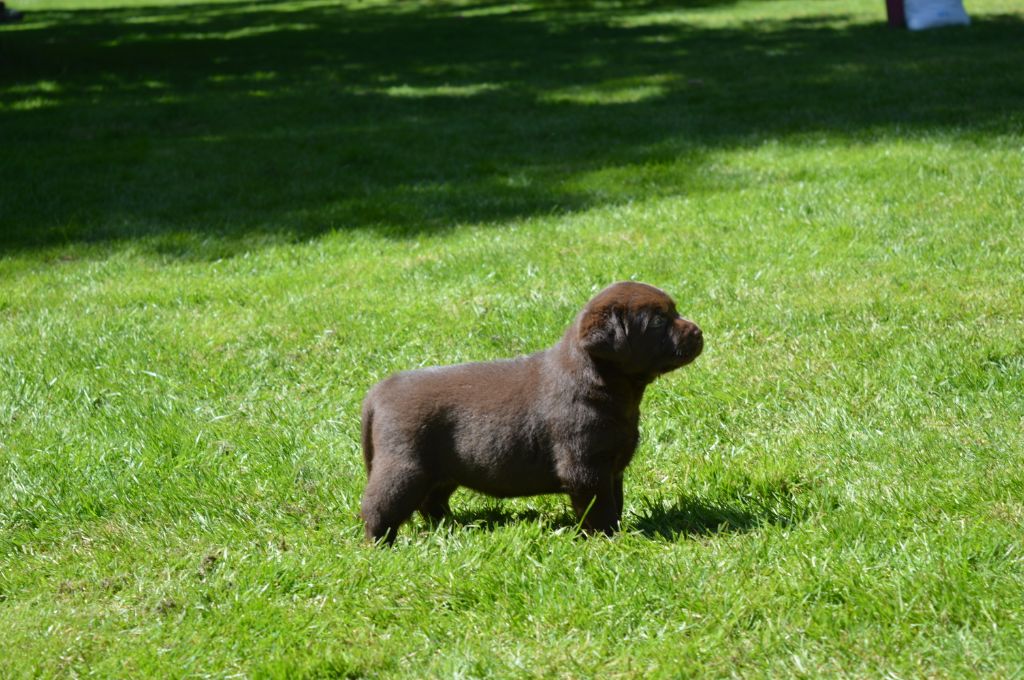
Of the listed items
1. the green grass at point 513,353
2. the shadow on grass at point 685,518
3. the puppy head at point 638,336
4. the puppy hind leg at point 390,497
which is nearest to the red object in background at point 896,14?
the green grass at point 513,353

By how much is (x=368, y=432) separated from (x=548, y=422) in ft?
2.20

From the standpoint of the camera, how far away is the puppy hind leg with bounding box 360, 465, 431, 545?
4129 millimetres

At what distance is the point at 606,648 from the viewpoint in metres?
3.45

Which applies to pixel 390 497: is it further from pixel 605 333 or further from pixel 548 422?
pixel 605 333

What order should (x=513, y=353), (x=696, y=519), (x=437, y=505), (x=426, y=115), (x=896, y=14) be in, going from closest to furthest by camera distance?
(x=696, y=519), (x=437, y=505), (x=513, y=353), (x=426, y=115), (x=896, y=14)

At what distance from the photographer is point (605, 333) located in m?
4.04

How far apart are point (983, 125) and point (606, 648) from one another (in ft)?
28.2

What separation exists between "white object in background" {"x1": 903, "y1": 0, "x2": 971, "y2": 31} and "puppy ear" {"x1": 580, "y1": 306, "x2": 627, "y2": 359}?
1647cm

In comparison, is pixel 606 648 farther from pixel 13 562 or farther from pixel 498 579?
pixel 13 562

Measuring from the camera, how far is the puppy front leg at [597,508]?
13.4 ft

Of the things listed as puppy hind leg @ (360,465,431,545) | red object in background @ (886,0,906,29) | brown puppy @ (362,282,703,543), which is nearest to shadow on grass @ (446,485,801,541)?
brown puppy @ (362,282,703,543)

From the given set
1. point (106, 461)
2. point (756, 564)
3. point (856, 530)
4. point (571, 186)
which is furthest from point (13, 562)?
point (571, 186)

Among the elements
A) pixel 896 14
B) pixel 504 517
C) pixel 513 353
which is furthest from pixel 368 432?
pixel 896 14

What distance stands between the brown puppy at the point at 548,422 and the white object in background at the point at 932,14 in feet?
53.8
